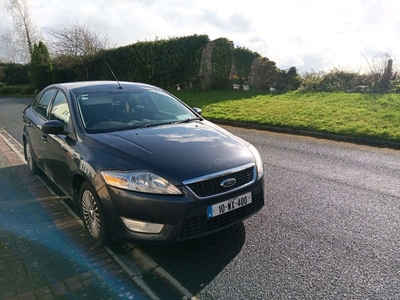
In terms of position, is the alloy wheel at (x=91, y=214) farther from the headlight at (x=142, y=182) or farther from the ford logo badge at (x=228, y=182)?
the ford logo badge at (x=228, y=182)

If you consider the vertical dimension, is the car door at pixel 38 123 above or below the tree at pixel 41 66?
below

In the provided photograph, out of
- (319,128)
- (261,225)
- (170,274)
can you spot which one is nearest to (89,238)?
(170,274)

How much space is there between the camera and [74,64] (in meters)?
27.3

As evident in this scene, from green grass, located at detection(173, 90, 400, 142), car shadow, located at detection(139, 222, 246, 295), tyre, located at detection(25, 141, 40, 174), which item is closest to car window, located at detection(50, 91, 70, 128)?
tyre, located at detection(25, 141, 40, 174)

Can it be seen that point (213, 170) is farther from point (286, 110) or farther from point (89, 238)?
point (286, 110)

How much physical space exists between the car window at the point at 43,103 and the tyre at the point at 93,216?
201 cm

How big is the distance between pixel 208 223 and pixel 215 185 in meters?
0.35

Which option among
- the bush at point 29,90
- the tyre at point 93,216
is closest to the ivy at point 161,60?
the bush at point 29,90

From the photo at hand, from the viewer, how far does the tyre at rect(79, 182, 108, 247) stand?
3014 millimetres

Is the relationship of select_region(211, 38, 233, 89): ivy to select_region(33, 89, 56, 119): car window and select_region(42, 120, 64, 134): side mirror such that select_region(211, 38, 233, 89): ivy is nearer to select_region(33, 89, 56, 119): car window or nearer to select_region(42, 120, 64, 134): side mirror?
select_region(33, 89, 56, 119): car window

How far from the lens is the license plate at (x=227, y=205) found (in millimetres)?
2826

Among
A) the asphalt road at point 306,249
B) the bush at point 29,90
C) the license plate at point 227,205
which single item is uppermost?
the bush at point 29,90

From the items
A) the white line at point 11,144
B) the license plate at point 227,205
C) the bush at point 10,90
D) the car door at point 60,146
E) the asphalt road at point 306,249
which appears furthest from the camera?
the bush at point 10,90

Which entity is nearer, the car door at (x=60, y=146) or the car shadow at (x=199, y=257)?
the car shadow at (x=199, y=257)
